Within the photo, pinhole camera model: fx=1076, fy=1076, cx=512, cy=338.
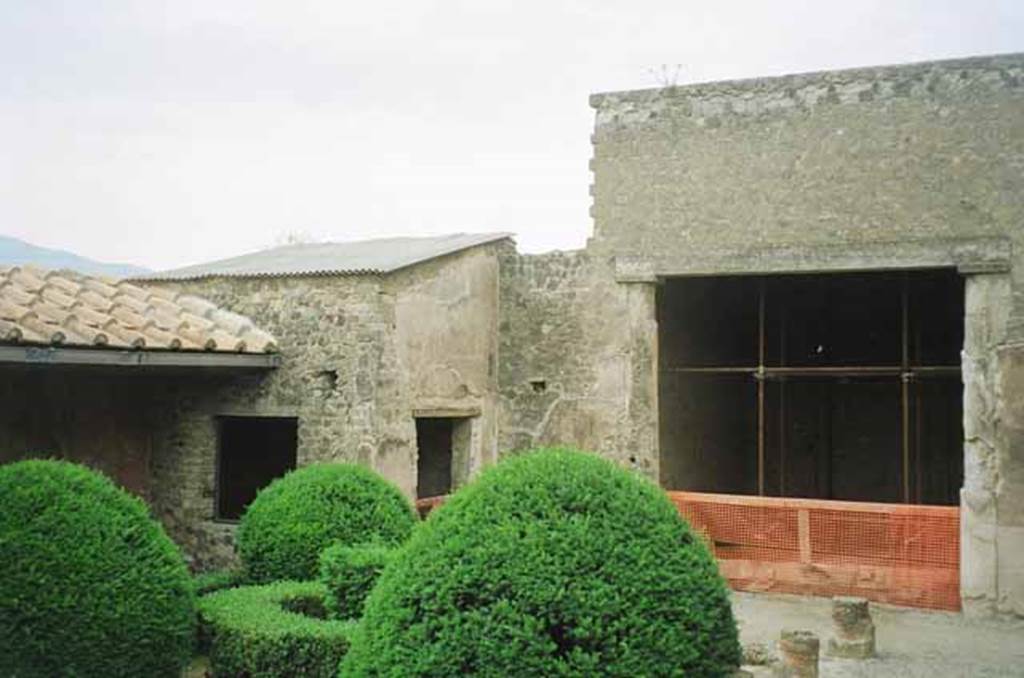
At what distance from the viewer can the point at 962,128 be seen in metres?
10.7

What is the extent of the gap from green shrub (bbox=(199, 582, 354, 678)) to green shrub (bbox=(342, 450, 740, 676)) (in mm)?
1969

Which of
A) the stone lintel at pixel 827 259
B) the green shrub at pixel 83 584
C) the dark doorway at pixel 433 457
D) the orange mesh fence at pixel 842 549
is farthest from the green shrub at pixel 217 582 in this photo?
the stone lintel at pixel 827 259

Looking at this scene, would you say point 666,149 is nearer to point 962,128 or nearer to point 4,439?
point 962,128

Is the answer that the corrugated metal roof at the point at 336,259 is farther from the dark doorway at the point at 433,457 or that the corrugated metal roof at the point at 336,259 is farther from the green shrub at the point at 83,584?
the green shrub at the point at 83,584

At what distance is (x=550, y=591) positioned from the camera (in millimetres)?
4965

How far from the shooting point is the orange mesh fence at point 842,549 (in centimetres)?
1085

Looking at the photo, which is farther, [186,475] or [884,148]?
[186,475]

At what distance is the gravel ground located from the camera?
27.9 ft

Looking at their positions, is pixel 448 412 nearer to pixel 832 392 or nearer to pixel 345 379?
pixel 345 379

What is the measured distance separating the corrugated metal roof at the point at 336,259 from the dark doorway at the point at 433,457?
2199 millimetres

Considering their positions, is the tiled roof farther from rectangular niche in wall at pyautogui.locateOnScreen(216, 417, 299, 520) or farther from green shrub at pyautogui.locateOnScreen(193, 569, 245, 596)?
green shrub at pyautogui.locateOnScreen(193, 569, 245, 596)

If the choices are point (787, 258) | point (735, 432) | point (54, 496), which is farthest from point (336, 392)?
point (735, 432)

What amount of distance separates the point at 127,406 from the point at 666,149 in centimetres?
647

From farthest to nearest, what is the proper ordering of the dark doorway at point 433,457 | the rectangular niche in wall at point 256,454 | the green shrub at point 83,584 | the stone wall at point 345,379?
1. the dark doorway at point 433,457
2. the rectangular niche in wall at point 256,454
3. the stone wall at point 345,379
4. the green shrub at point 83,584
